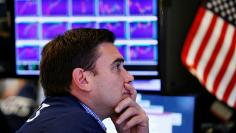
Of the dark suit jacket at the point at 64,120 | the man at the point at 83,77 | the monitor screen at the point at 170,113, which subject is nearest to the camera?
the dark suit jacket at the point at 64,120

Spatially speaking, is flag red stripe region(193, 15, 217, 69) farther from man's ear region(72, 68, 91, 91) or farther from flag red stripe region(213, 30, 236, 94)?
man's ear region(72, 68, 91, 91)

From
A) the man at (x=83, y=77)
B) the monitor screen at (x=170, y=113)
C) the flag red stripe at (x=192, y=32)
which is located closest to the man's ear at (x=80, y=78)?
the man at (x=83, y=77)

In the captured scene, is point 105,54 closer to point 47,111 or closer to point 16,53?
point 47,111

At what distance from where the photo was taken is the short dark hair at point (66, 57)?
145 cm

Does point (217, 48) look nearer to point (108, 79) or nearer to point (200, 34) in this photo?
point (200, 34)

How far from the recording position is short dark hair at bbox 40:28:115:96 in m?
1.45

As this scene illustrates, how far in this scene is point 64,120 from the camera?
1.29 metres

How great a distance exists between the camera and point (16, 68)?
2.09 meters

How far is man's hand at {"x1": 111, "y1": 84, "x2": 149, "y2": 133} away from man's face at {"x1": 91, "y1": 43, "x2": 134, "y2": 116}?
0.08 m

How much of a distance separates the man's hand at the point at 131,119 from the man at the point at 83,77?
5 cm

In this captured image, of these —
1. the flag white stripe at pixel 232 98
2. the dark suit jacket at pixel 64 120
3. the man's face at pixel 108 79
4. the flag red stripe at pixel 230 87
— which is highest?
the man's face at pixel 108 79

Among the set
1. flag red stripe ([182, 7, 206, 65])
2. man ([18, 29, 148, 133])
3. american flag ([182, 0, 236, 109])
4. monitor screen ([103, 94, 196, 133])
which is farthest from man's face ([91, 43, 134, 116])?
american flag ([182, 0, 236, 109])

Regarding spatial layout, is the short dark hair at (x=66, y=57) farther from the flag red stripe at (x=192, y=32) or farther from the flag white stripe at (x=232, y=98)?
the flag white stripe at (x=232, y=98)

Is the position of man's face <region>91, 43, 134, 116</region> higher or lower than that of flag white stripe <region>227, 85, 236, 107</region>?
higher
